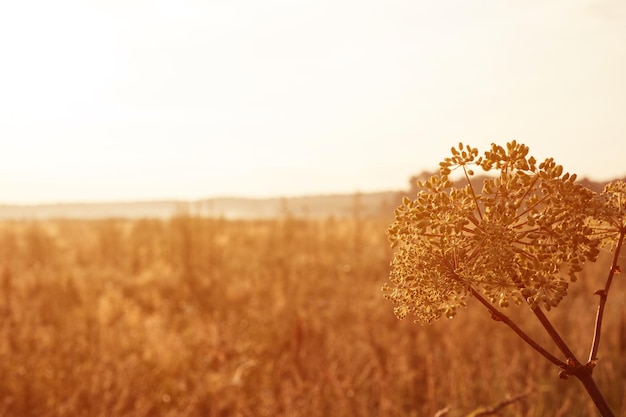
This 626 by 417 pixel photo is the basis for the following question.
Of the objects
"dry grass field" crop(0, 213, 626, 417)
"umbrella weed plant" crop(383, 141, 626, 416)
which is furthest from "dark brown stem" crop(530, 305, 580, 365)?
"dry grass field" crop(0, 213, 626, 417)

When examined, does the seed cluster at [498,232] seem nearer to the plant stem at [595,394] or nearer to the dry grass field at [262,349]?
the plant stem at [595,394]

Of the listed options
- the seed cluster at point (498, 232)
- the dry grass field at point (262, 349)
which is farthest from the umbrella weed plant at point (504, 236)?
the dry grass field at point (262, 349)

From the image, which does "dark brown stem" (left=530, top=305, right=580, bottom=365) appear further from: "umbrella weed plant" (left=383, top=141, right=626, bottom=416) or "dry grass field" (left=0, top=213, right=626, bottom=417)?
"dry grass field" (left=0, top=213, right=626, bottom=417)

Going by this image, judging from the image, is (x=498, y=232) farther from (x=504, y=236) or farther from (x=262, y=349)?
(x=262, y=349)

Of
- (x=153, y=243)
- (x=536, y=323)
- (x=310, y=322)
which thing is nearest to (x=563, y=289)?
(x=310, y=322)

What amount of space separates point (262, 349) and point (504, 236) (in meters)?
5.02

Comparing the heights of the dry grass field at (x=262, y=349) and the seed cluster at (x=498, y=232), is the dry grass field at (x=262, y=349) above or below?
below

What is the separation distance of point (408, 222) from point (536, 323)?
5.76 metres

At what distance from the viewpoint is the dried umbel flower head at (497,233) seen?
766 mm

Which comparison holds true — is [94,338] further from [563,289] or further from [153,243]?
[153,243]

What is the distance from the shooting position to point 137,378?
474 centimetres

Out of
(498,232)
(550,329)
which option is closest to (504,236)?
(498,232)

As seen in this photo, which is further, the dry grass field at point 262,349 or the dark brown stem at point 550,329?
the dry grass field at point 262,349

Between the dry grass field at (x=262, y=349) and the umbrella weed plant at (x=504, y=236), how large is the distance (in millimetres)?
1226
